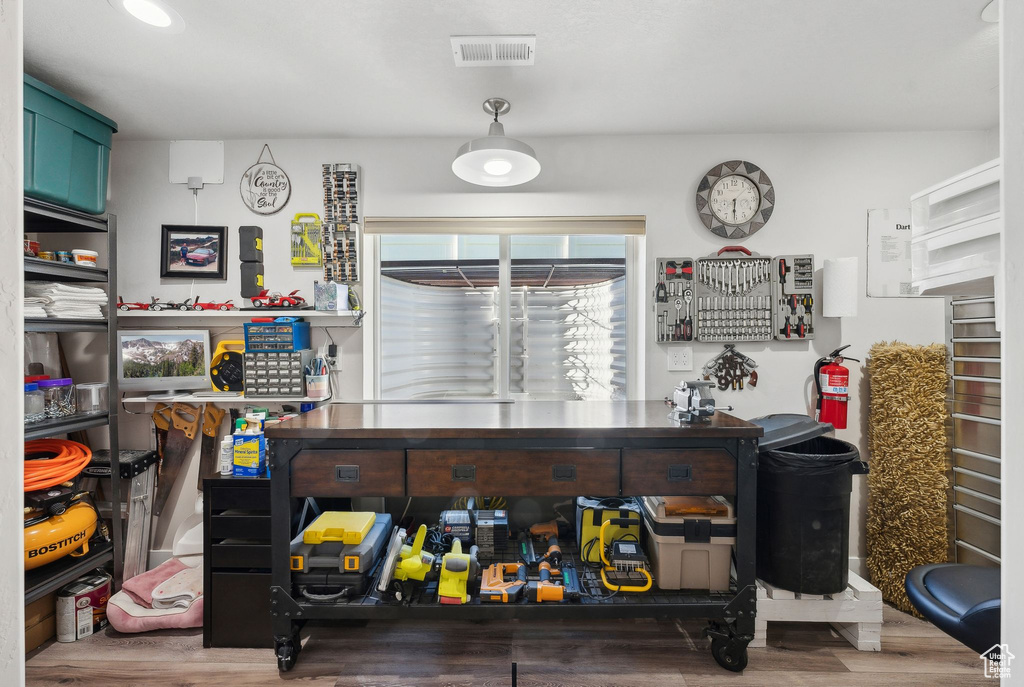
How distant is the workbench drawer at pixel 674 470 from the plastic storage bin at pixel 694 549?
155 millimetres

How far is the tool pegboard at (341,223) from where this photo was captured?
9.30ft

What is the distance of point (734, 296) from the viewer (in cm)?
278

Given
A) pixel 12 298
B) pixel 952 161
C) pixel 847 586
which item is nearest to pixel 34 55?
pixel 12 298

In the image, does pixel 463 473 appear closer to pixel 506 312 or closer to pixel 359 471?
pixel 359 471

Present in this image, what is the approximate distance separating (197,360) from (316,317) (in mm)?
744

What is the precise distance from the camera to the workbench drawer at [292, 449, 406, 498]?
6.28 feet

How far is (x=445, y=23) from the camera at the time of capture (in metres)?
1.85

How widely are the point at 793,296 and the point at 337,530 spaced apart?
2719 millimetres

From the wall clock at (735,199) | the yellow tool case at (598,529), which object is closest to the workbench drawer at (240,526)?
the yellow tool case at (598,529)

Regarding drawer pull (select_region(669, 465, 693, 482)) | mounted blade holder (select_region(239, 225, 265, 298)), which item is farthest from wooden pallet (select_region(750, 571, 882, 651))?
mounted blade holder (select_region(239, 225, 265, 298))

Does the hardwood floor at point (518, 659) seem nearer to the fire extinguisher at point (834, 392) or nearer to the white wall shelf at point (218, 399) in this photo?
the fire extinguisher at point (834, 392)

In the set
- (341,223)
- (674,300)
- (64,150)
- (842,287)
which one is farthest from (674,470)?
(64,150)

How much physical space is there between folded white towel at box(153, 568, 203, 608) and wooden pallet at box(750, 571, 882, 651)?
2.63 metres

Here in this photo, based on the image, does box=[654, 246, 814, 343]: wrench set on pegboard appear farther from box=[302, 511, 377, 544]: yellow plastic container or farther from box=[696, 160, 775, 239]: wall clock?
box=[302, 511, 377, 544]: yellow plastic container
